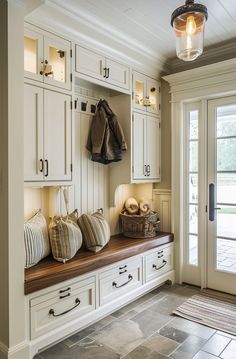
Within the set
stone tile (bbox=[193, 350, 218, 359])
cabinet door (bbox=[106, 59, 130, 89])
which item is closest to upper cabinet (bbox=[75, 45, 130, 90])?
cabinet door (bbox=[106, 59, 130, 89])

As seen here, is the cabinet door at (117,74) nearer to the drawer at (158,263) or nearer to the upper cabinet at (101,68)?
the upper cabinet at (101,68)

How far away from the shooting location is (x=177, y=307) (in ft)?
9.67

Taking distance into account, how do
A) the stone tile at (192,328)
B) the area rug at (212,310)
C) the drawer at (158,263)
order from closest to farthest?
1. the stone tile at (192,328)
2. the area rug at (212,310)
3. the drawer at (158,263)

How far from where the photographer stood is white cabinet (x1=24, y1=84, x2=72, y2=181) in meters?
2.26

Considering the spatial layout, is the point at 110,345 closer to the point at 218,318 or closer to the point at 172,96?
the point at 218,318

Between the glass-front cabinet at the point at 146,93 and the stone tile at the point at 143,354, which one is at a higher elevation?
the glass-front cabinet at the point at 146,93

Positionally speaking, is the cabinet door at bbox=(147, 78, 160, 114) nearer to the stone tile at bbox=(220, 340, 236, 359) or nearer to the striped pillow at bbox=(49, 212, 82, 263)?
the striped pillow at bbox=(49, 212, 82, 263)

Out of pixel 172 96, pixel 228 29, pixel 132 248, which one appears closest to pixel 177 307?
pixel 132 248

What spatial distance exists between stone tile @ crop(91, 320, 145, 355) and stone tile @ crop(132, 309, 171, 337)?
40 mm

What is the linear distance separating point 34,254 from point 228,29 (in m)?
2.73

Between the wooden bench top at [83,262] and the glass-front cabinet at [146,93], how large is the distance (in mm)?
1519

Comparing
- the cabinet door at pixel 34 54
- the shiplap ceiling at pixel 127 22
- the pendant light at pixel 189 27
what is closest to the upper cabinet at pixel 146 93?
Answer: the shiplap ceiling at pixel 127 22

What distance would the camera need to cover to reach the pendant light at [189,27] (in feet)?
5.91

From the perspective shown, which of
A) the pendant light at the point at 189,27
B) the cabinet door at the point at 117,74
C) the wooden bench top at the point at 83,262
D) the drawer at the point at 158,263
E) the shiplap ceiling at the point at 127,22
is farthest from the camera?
the drawer at the point at 158,263
